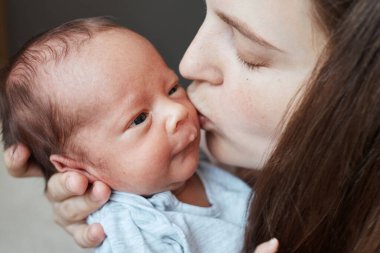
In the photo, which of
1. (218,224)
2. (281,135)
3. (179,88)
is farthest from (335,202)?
(179,88)

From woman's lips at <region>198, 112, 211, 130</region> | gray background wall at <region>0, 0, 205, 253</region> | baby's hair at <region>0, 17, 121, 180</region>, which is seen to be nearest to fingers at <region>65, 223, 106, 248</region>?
baby's hair at <region>0, 17, 121, 180</region>

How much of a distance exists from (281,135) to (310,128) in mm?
71

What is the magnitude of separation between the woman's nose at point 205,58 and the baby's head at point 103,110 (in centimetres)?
7

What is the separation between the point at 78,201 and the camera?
1009mm

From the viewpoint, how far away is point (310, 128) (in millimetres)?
733

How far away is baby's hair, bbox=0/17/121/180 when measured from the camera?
2.96 ft

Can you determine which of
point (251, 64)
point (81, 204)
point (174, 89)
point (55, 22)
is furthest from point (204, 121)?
point (55, 22)

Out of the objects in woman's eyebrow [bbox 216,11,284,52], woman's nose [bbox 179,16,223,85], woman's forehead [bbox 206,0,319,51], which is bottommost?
woman's nose [bbox 179,16,223,85]

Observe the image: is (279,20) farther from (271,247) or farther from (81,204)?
(81,204)

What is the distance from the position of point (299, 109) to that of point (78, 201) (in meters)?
0.49

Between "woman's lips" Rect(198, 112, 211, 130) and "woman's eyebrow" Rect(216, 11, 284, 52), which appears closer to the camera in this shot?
"woman's eyebrow" Rect(216, 11, 284, 52)

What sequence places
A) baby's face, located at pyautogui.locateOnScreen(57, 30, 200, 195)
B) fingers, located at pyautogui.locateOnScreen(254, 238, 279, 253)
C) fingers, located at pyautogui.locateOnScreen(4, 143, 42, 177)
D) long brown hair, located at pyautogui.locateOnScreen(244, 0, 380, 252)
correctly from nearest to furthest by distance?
long brown hair, located at pyautogui.locateOnScreen(244, 0, 380, 252), fingers, located at pyautogui.locateOnScreen(254, 238, 279, 253), baby's face, located at pyautogui.locateOnScreen(57, 30, 200, 195), fingers, located at pyautogui.locateOnScreen(4, 143, 42, 177)

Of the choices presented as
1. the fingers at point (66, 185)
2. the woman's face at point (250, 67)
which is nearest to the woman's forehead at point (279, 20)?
the woman's face at point (250, 67)

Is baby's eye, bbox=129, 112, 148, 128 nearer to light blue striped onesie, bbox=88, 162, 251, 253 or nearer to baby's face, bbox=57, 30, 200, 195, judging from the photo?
baby's face, bbox=57, 30, 200, 195
